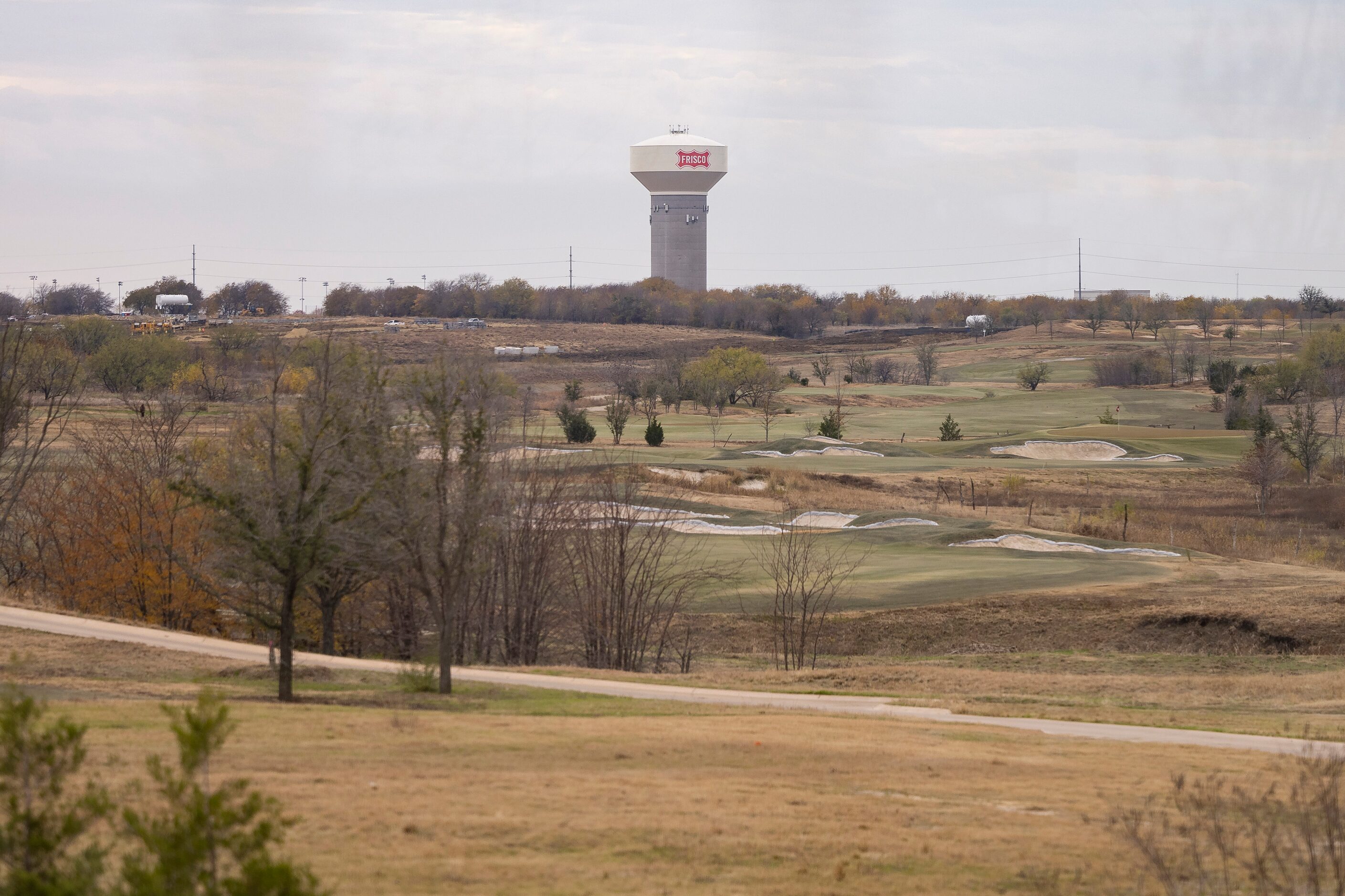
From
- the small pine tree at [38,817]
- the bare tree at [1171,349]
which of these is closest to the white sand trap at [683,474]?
the small pine tree at [38,817]

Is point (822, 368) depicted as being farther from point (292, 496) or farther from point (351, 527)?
point (292, 496)

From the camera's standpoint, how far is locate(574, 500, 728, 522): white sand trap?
130ft

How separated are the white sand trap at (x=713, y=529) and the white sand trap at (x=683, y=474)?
841 centimetres

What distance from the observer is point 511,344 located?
13938 centimetres

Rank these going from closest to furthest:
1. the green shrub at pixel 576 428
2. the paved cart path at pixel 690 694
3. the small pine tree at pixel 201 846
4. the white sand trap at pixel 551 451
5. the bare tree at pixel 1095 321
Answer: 1. the small pine tree at pixel 201 846
2. the paved cart path at pixel 690 694
3. the white sand trap at pixel 551 451
4. the green shrub at pixel 576 428
5. the bare tree at pixel 1095 321

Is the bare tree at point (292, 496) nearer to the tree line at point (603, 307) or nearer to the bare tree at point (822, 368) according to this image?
the bare tree at point (822, 368)

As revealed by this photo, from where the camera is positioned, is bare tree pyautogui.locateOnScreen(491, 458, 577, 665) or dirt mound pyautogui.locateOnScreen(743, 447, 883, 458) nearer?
bare tree pyautogui.locateOnScreen(491, 458, 577, 665)

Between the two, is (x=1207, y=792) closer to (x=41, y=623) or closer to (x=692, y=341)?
(x=41, y=623)

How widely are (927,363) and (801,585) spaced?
97.0 m

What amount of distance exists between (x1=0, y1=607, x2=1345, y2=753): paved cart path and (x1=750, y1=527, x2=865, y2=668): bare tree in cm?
695

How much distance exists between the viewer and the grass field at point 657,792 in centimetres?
1011

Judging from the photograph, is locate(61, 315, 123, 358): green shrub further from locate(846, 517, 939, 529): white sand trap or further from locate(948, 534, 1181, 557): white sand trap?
locate(948, 534, 1181, 557): white sand trap

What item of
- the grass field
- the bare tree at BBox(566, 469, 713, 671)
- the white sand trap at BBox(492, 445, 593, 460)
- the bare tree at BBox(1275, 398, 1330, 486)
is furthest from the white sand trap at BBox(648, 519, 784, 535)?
the grass field

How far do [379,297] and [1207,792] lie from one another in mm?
181039
